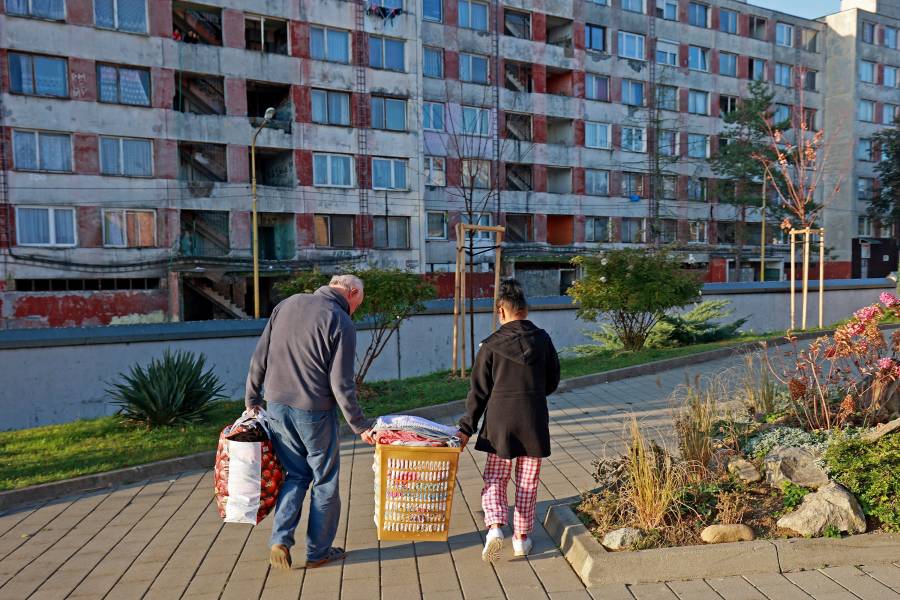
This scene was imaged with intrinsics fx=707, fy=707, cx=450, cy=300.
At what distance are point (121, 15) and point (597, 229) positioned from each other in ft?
95.7

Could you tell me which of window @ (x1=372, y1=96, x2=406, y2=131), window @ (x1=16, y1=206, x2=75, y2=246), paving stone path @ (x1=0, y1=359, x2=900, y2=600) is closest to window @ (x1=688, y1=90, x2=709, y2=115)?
window @ (x1=372, y1=96, x2=406, y2=131)

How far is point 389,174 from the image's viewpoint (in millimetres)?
37094

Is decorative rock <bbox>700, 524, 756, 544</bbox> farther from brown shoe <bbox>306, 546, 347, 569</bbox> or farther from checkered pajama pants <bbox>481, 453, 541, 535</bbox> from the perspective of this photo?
brown shoe <bbox>306, 546, 347, 569</bbox>

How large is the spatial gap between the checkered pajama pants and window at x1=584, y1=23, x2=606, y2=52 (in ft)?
144

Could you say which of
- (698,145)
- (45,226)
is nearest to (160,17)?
(45,226)

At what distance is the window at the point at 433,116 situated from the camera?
39.0 metres

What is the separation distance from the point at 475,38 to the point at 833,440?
37986mm

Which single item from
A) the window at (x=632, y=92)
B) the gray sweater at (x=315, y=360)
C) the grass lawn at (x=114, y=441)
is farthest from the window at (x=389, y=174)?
the gray sweater at (x=315, y=360)

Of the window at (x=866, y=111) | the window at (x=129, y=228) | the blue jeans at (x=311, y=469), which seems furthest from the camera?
the window at (x=866, y=111)

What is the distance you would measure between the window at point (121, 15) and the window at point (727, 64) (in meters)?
38.1

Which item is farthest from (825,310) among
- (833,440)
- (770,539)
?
(770,539)

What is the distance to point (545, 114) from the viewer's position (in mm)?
42812

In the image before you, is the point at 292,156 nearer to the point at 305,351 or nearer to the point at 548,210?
the point at 548,210

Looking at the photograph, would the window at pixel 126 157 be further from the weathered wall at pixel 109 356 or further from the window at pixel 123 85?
the weathered wall at pixel 109 356
